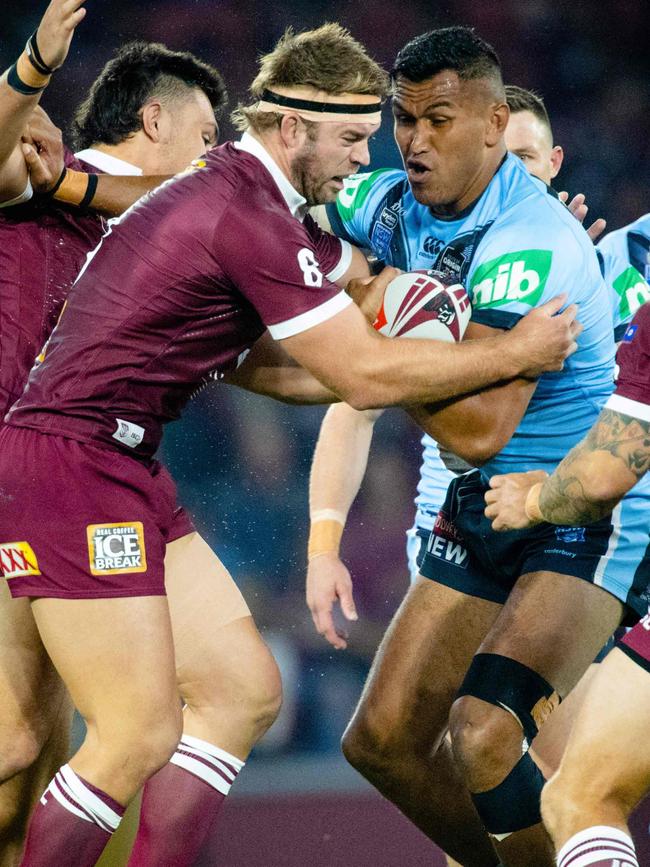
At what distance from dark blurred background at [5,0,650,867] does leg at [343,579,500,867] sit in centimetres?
148

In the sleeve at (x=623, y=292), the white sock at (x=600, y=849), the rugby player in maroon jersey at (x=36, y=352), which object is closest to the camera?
the white sock at (x=600, y=849)

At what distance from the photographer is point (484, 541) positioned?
3713 millimetres

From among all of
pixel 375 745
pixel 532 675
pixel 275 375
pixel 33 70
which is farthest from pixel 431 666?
pixel 33 70

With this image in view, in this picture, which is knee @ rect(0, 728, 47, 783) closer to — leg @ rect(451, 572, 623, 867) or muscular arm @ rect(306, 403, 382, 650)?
muscular arm @ rect(306, 403, 382, 650)

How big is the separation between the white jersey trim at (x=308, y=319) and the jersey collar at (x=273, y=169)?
0.40m

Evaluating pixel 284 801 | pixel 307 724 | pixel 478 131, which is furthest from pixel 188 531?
pixel 307 724

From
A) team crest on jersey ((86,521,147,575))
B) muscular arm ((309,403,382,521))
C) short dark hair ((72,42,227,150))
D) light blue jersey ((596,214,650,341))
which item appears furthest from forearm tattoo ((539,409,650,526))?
short dark hair ((72,42,227,150))

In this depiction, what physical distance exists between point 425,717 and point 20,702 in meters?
1.23

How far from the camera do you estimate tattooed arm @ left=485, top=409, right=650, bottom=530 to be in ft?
9.45

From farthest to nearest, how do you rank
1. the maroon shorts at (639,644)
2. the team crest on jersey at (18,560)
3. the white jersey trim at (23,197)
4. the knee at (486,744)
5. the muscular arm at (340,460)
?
the muscular arm at (340,460) → the white jersey trim at (23,197) → the knee at (486,744) → the team crest on jersey at (18,560) → the maroon shorts at (639,644)

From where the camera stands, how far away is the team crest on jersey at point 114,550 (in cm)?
311

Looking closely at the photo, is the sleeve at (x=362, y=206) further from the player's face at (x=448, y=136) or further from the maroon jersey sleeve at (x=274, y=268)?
the maroon jersey sleeve at (x=274, y=268)

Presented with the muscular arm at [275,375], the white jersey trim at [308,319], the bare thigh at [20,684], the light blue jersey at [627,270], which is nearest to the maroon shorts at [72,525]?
the bare thigh at [20,684]

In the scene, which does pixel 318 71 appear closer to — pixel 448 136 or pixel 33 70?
pixel 448 136
